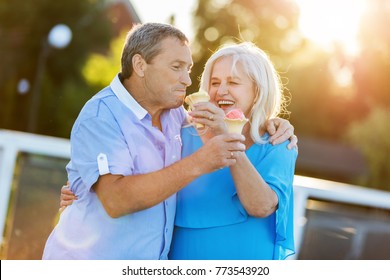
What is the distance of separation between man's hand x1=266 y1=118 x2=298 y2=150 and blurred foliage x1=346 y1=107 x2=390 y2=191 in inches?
714

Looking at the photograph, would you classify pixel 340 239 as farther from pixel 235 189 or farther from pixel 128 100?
pixel 128 100

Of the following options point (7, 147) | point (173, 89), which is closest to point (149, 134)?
point (173, 89)

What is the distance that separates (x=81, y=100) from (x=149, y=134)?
16.6 meters

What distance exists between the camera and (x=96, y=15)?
91.6 ft

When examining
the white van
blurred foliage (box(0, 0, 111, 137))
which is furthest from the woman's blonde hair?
blurred foliage (box(0, 0, 111, 137))

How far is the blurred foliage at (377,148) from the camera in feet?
68.7

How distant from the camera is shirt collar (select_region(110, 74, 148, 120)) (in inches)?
109

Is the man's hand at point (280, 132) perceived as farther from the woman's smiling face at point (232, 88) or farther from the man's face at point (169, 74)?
the man's face at point (169, 74)

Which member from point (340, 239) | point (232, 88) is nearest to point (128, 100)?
point (232, 88)

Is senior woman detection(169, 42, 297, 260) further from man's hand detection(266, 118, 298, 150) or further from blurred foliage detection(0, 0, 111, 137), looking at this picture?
blurred foliage detection(0, 0, 111, 137)

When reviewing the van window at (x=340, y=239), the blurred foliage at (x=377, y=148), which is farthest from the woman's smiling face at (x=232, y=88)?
the blurred foliage at (x=377, y=148)

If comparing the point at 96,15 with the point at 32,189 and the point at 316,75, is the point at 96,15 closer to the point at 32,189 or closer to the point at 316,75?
the point at 316,75

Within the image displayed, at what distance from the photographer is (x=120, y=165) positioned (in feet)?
8.48

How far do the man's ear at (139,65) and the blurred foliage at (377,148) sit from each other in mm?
18483
